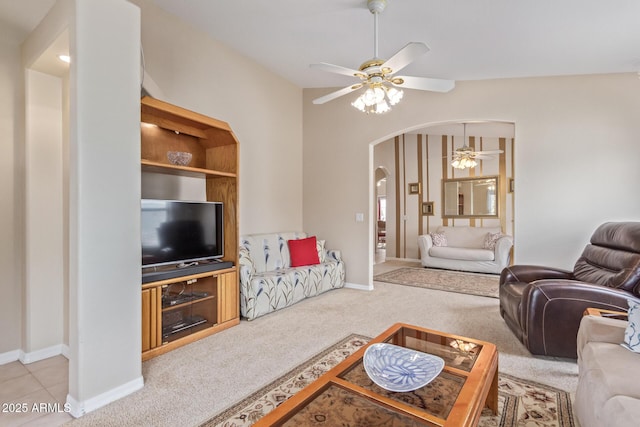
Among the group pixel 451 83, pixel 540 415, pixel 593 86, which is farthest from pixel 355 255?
pixel 593 86

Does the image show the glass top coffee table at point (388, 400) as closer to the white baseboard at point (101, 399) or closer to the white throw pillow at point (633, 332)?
the white throw pillow at point (633, 332)

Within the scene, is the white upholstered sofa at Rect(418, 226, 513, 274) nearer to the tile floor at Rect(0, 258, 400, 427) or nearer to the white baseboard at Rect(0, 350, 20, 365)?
the tile floor at Rect(0, 258, 400, 427)

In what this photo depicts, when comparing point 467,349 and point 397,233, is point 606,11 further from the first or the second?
point 397,233

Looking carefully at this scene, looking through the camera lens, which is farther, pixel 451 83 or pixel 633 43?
pixel 633 43

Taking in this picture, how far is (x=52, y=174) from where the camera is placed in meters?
2.67

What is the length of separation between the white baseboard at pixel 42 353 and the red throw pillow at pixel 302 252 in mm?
2525

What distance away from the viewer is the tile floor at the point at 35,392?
1.82 m

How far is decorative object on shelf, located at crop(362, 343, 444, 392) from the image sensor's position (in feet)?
4.66

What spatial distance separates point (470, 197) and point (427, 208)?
3.25 feet

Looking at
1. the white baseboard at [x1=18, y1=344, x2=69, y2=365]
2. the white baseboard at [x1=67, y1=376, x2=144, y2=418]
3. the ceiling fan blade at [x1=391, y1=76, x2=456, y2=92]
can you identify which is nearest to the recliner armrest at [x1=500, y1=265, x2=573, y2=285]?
the ceiling fan blade at [x1=391, y1=76, x2=456, y2=92]

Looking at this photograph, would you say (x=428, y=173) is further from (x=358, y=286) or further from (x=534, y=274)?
(x=534, y=274)

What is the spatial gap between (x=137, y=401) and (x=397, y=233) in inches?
279

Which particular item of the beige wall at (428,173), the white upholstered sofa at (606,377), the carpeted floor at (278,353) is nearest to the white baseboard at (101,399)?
the carpeted floor at (278,353)

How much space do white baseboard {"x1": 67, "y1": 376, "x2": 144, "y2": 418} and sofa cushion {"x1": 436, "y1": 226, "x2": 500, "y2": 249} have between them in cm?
649
